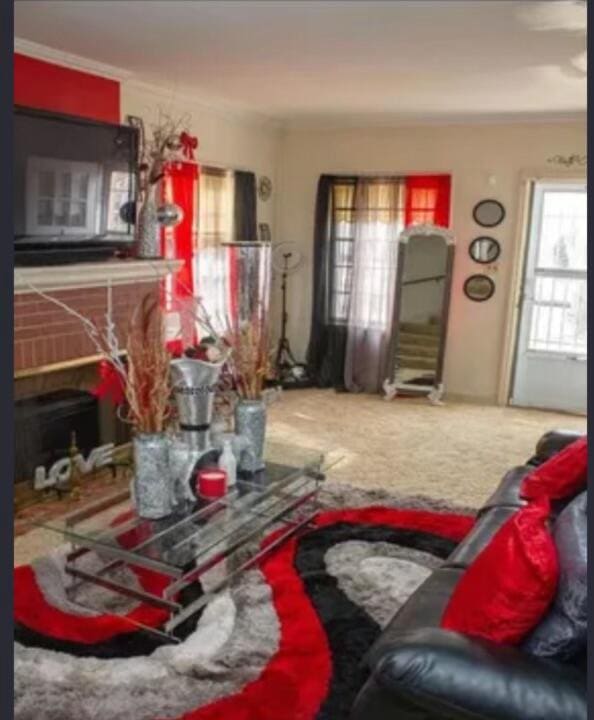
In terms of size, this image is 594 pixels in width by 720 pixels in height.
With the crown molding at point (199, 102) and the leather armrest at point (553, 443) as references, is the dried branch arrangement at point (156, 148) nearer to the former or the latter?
the crown molding at point (199, 102)

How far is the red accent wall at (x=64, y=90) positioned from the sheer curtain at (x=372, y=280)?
249 centimetres

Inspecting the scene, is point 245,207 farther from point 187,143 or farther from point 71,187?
point 71,187

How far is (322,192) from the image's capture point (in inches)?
245

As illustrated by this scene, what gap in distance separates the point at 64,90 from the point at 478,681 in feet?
12.3

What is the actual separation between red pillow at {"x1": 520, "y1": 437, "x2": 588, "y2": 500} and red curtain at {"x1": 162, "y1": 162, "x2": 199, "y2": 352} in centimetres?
303

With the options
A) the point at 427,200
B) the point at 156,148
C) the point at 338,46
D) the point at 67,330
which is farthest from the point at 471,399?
the point at 67,330

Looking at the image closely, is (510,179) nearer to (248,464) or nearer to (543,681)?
(248,464)

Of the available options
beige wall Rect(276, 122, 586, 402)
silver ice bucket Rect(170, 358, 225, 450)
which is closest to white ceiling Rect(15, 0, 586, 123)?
beige wall Rect(276, 122, 586, 402)

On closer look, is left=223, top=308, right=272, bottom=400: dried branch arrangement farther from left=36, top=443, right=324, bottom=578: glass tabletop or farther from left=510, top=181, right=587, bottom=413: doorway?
left=510, top=181, right=587, bottom=413: doorway

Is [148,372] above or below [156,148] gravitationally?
below

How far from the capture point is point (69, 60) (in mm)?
3877

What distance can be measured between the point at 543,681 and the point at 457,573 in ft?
2.47

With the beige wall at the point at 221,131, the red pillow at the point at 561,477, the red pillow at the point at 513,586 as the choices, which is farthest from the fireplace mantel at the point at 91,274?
the red pillow at the point at 513,586

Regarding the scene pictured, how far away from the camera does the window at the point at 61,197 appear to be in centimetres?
350
